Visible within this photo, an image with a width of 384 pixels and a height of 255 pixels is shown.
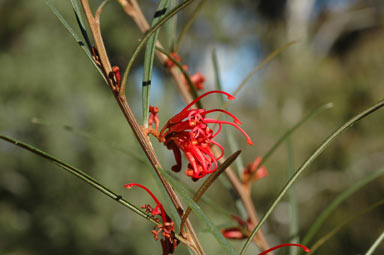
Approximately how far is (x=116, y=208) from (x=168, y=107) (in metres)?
0.96

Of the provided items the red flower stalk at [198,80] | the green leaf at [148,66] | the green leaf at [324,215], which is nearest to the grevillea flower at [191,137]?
the green leaf at [148,66]

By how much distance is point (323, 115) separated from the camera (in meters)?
4.21

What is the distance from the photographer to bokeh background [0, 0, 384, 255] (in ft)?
9.77

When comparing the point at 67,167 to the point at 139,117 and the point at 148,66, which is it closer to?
the point at 148,66

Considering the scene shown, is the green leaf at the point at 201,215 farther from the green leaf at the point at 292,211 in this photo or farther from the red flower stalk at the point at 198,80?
the red flower stalk at the point at 198,80

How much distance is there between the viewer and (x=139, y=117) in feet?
8.92

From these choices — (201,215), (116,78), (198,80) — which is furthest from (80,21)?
(198,80)

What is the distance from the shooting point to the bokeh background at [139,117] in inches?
117

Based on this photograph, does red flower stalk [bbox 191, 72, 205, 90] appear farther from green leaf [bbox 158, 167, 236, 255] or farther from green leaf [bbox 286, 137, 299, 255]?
green leaf [bbox 158, 167, 236, 255]

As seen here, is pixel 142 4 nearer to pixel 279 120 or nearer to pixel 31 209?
pixel 279 120

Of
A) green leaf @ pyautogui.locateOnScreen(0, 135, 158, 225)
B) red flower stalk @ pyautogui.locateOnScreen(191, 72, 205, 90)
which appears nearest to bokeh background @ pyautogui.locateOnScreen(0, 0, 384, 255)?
red flower stalk @ pyautogui.locateOnScreen(191, 72, 205, 90)

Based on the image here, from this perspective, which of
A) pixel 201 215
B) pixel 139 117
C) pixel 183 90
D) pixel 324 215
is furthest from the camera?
pixel 139 117

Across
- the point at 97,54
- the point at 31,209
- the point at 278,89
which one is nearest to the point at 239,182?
the point at 97,54

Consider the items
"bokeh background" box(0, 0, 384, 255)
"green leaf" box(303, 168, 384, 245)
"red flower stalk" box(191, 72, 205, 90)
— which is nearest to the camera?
"green leaf" box(303, 168, 384, 245)
